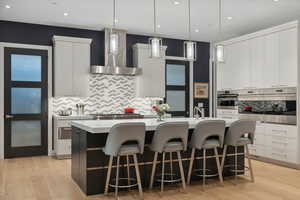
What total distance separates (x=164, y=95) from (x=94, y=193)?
13.0ft

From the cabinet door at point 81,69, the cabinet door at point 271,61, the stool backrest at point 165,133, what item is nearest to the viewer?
the stool backrest at point 165,133

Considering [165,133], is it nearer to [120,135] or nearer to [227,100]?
[120,135]

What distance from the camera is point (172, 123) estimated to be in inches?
146

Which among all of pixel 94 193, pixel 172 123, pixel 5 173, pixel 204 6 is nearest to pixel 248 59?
pixel 204 6

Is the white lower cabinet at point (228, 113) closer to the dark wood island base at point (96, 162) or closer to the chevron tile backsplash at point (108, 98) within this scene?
the chevron tile backsplash at point (108, 98)

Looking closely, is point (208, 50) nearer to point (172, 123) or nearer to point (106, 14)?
point (106, 14)

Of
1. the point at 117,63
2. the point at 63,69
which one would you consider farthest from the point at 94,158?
the point at 117,63

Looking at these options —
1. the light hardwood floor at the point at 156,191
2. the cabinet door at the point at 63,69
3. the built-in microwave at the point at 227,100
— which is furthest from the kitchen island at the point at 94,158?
the built-in microwave at the point at 227,100

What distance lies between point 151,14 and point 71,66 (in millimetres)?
2158

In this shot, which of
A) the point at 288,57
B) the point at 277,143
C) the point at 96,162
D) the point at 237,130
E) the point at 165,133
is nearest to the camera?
the point at 165,133

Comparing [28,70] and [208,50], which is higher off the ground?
[208,50]

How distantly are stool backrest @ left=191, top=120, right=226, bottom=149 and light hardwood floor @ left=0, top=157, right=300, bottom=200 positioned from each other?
692mm

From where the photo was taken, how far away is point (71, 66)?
641 cm

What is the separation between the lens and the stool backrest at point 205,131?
3.96 metres
